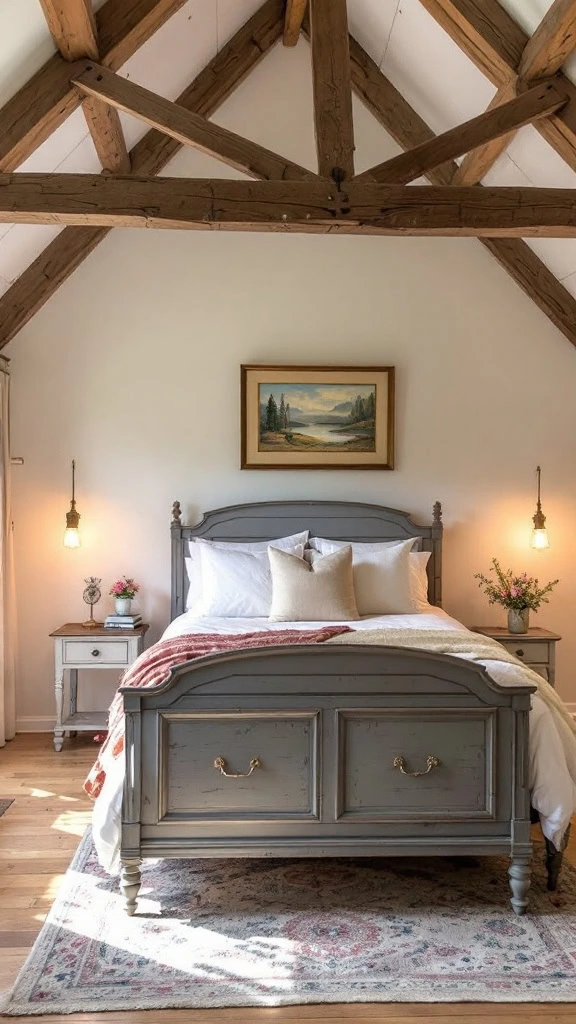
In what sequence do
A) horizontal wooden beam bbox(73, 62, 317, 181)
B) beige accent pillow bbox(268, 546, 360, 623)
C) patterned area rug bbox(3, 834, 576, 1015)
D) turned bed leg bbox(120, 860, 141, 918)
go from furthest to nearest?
beige accent pillow bbox(268, 546, 360, 623) → horizontal wooden beam bbox(73, 62, 317, 181) → turned bed leg bbox(120, 860, 141, 918) → patterned area rug bbox(3, 834, 576, 1015)

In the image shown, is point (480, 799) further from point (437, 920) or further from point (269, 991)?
point (269, 991)

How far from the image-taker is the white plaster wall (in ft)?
16.5

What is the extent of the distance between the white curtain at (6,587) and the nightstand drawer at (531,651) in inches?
113

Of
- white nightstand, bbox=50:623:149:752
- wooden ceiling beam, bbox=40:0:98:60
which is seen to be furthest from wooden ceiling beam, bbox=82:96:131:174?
white nightstand, bbox=50:623:149:752

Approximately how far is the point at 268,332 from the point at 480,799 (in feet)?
10.5

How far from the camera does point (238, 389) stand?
16.7 feet

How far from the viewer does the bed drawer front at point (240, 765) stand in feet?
9.01

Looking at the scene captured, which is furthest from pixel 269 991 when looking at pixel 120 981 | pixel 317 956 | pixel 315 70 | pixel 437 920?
pixel 315 70

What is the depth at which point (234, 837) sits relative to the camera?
275 centimetres

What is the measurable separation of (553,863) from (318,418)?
2.93 metres

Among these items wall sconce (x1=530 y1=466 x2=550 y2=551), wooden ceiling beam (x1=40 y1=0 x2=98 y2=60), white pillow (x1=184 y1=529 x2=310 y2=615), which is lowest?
white pillow (x1=184 y1=529 x2=310 y2=615)

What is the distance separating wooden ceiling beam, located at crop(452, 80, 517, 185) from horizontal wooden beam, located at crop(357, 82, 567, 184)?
0.06 meters

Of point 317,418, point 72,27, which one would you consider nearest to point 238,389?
point 317,418

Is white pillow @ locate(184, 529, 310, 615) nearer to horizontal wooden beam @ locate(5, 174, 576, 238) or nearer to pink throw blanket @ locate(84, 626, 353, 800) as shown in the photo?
pink throw blanket @ locate(84, 626, 353, 800)
